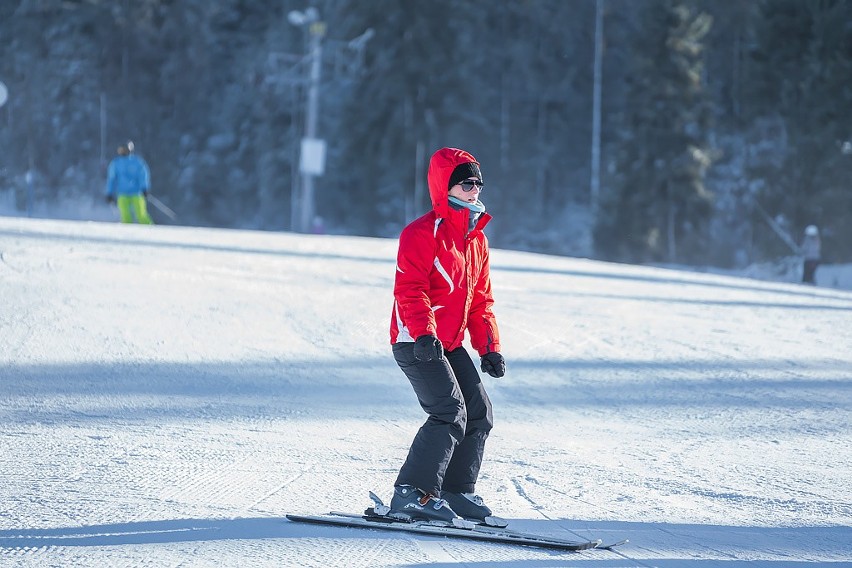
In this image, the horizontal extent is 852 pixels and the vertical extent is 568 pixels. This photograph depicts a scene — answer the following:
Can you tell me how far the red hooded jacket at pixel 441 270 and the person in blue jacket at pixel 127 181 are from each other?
14.1 m

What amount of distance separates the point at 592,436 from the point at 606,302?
5631 mm

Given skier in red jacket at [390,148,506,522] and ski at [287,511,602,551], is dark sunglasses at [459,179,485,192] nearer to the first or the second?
skier in red jacket at [390,148,506,522]

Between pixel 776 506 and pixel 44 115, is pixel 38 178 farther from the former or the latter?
pixel 776 506

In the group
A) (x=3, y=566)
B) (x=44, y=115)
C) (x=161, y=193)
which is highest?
(x=44, y=115)

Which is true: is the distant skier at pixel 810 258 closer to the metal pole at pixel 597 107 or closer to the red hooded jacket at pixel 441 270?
the metal pole at pixel 597 107

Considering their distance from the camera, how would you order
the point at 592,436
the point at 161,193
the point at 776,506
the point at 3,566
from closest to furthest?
the point at 3,566 < the point at 776,506 < the point at 592,436 < the point at 161,193

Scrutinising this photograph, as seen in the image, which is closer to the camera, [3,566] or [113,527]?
[3,566]

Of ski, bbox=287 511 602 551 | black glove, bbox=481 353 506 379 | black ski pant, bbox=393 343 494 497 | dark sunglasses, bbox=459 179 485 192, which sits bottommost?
ski, bbox=287 511 602 551

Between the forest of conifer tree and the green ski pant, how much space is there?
1037 centimetres

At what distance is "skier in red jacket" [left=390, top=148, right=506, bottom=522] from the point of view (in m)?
4.09

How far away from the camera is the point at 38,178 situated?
48.5 meters

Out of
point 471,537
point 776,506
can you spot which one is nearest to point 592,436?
point 776,506

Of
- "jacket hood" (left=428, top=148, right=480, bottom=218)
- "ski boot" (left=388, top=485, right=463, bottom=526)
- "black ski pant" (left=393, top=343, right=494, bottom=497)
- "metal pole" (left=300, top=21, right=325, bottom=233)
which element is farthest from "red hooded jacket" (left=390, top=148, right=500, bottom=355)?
"metal pole" (left=300, top=21, right=325, bottom=233)

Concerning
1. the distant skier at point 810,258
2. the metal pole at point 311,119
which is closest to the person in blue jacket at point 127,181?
the metal pole at point 311,119
